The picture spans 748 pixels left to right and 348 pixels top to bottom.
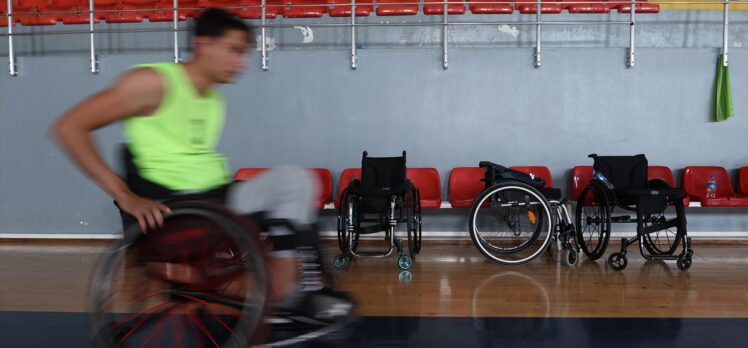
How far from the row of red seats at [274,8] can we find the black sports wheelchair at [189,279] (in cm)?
367

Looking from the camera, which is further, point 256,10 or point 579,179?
point 256,10

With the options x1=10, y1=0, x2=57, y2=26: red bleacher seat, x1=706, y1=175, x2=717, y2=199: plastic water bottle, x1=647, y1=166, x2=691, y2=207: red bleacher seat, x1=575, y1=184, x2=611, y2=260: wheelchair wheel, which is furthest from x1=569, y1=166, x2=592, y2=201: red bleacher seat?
x1=10, y1=0, x2=57, y2=26: red bleacher seat

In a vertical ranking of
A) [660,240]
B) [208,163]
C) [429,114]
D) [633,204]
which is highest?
[429,114]

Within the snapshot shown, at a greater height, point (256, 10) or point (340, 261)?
point (256, 10)

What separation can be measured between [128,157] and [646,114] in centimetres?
430

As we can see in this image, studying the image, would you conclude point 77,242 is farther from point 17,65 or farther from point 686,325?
point 686,325

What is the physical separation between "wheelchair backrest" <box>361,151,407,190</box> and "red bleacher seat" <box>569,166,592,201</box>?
1394 millimetres

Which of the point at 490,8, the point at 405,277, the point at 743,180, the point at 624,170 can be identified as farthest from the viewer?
the point at 490,8

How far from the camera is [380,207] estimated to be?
13.0ft

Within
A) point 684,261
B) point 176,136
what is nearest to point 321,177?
point 684,261

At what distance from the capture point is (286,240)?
1443 millimetres

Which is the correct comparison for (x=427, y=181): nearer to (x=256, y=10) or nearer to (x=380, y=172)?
(x=380, y=172)

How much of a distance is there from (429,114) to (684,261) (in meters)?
2.09

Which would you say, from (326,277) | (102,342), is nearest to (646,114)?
(326,277)
